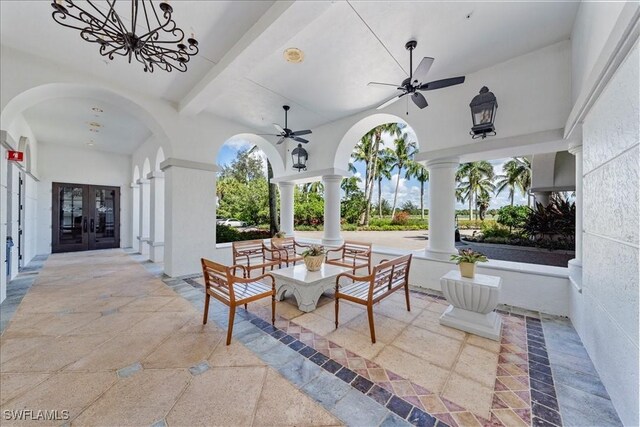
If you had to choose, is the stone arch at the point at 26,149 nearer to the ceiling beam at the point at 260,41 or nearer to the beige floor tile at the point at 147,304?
the ceiling beam at the point at 260,41

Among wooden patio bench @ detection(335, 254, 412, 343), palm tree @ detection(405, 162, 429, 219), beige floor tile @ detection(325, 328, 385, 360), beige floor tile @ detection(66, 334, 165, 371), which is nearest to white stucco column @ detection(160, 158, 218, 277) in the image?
beige floor tile @ detection(66, 334, 165, 371)

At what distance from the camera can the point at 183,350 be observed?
240 centimetres

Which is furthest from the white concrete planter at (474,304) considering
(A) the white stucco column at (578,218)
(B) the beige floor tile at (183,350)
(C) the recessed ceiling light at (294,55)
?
(C) the recessed ceiling light at (294,55)

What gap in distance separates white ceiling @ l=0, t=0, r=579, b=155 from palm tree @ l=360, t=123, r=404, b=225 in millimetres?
10606

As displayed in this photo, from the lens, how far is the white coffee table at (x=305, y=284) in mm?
3277

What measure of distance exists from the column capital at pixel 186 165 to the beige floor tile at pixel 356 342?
4.38 m

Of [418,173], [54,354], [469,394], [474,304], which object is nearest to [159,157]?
[54,354]

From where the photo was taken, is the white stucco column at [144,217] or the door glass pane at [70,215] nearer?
the white stucco column at [144,217]

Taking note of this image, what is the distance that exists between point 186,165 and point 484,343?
5670 mm

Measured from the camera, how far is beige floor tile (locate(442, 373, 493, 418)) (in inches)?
66.5

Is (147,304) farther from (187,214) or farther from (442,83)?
(442,83)

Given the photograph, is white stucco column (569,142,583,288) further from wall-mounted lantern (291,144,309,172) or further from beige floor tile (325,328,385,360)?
wall-mounted lantern (291,144,309,172)

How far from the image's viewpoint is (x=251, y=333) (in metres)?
2.74

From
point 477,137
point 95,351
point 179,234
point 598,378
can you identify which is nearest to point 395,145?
point 477,137
